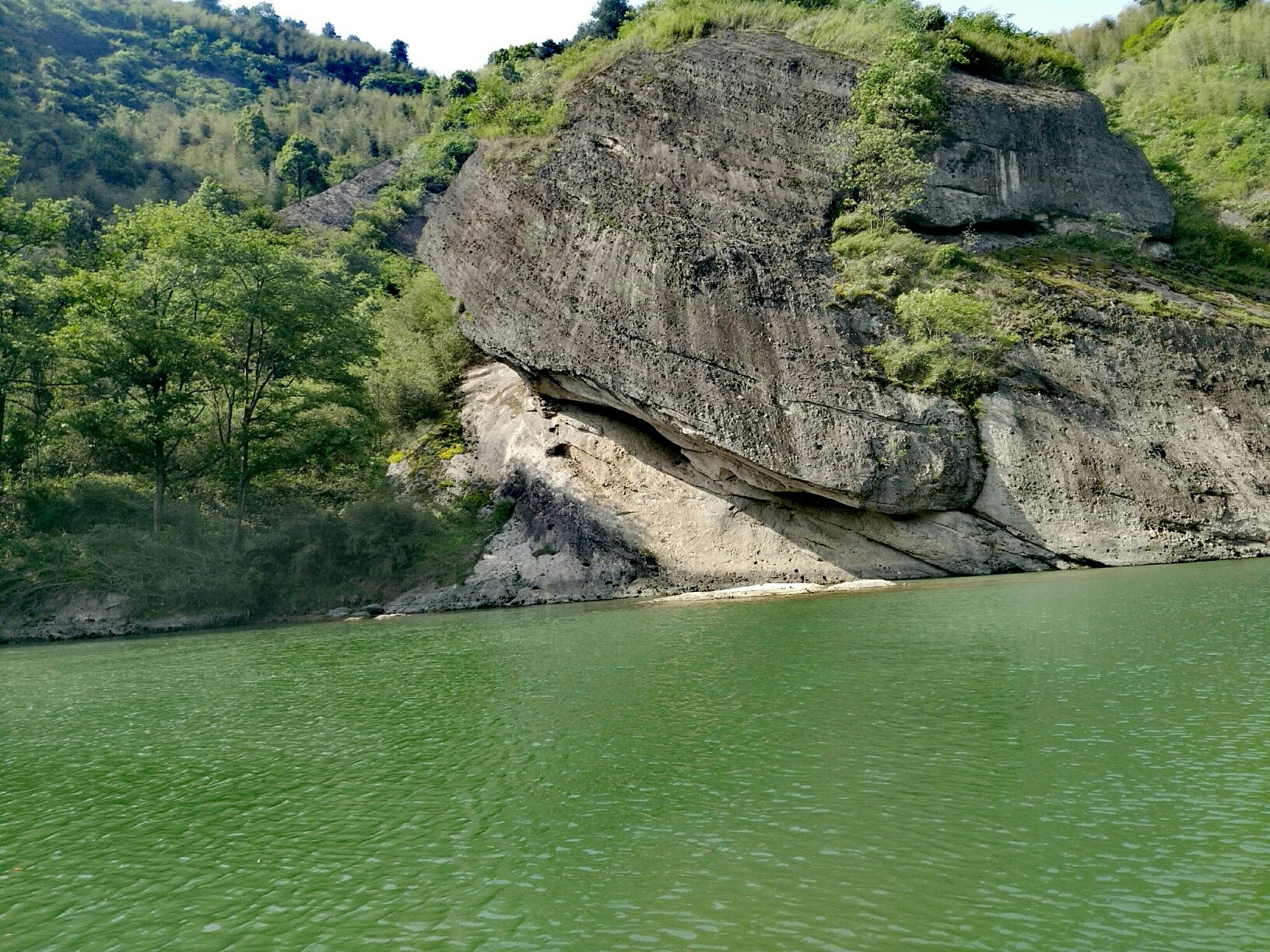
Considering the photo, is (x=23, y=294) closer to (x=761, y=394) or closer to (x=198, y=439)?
(x=198, y=439)

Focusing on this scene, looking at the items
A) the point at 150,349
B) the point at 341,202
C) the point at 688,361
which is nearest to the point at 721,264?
the point at 688,361

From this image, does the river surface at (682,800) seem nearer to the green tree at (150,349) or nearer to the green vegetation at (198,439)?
the green vegetation at (198,439)

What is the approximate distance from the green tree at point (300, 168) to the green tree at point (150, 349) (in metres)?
47.6

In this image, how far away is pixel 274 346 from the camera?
2734 centimetres

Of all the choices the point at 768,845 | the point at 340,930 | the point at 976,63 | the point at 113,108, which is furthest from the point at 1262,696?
the point at 113,108

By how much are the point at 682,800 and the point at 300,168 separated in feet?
244

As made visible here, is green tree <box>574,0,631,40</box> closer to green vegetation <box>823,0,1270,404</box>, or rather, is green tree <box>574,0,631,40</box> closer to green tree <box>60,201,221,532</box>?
green vegetation <box>823,0,1270,404</box>

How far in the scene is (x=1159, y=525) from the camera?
23.5 metres

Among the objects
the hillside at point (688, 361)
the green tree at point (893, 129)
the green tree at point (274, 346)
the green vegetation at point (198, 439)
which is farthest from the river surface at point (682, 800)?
the green tree at point (893, 129)

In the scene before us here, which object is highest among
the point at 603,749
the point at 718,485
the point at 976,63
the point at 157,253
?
the point at 976,63

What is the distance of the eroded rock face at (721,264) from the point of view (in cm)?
2411

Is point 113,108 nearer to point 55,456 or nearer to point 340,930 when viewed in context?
point 55,456

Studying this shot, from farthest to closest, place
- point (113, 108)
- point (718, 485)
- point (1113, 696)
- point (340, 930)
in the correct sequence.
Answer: point (113, 108)
point (718, 485)
point (1113, 696)
point (340, 930)

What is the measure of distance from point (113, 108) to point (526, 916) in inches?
3431
